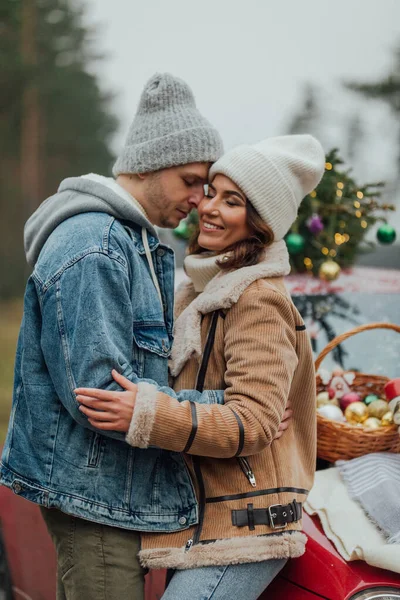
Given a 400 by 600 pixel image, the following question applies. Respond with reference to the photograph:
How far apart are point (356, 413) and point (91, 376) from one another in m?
1.18

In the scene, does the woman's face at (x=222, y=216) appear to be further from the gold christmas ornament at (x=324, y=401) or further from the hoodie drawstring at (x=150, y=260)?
the gold christmas ornament at (x=324, y=401)

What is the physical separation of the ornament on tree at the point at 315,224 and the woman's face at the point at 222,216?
1.55 meters

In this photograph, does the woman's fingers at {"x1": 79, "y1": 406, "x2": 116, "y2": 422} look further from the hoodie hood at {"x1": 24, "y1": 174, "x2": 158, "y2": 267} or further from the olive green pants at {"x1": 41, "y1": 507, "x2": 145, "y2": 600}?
the hoodie hood at {"x1": 24, "y1": 174, "x2": 158, "y2": 267}

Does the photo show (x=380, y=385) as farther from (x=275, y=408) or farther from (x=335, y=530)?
(x=275, y=408)

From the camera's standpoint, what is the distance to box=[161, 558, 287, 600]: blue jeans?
5.44 feet

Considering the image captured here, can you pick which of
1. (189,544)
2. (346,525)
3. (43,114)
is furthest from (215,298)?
(43,114)

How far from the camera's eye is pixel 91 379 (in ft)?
5.16

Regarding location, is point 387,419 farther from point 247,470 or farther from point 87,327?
point 87,327

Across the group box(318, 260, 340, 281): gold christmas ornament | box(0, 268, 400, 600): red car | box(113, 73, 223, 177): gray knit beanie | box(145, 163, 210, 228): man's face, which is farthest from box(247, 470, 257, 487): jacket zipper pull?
box(318, 260, 340, 281): gold christmas ornament

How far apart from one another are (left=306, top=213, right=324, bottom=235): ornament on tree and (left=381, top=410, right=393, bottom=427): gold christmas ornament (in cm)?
139

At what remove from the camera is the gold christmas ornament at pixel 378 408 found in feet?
7.69

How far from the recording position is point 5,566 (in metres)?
2.42

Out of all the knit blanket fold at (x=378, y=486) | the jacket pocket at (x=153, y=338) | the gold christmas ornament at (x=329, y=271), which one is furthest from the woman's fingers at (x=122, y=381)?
the gold christmas ornament at (x=329, y=271)

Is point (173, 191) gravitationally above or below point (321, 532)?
above
